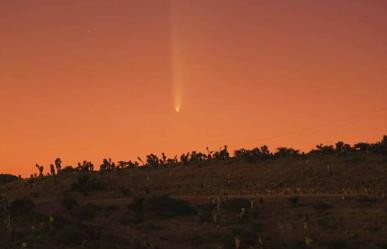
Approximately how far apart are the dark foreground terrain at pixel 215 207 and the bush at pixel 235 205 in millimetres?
90

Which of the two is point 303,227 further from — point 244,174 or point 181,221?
point 244,174

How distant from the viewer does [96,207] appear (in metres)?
57.2

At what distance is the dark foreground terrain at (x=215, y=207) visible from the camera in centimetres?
4531

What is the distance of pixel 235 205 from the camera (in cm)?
5572

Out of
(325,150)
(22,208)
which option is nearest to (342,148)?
(325,150)

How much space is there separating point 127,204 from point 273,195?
527 inches

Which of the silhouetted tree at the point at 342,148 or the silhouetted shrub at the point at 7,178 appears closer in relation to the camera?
the silhouetted tree at the point at 342,148

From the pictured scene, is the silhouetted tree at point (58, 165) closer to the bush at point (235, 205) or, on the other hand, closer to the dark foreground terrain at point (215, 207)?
the dark foreground terrain at point (215, 207)

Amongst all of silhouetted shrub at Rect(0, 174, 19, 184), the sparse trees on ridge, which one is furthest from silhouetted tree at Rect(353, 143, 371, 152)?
silhouetted shrub at Rect(0, 174, 19, 184)

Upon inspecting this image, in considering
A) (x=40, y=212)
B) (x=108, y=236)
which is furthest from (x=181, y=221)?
(x=40, y=212)

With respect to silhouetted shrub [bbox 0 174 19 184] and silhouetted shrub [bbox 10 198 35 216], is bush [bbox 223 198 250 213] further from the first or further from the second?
silhouetted shrub [bbox 0 174 19 184]

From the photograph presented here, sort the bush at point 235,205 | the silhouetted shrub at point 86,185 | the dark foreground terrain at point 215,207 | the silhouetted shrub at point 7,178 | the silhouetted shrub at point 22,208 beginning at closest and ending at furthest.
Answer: the dark foreground terrain at point 215,207
the silhouetted shrub at point 22,208
the bush at point 235,205
the silhouetted shrub at point 86,185
the silhouetted shrub at point 7,178

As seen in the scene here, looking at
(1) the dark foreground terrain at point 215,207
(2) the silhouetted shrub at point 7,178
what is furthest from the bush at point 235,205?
(2) the silhouetted shrub at point 7,178

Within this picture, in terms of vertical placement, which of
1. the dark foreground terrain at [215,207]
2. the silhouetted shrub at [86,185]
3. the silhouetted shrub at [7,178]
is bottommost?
the dark foreground terrain at [215,207]
